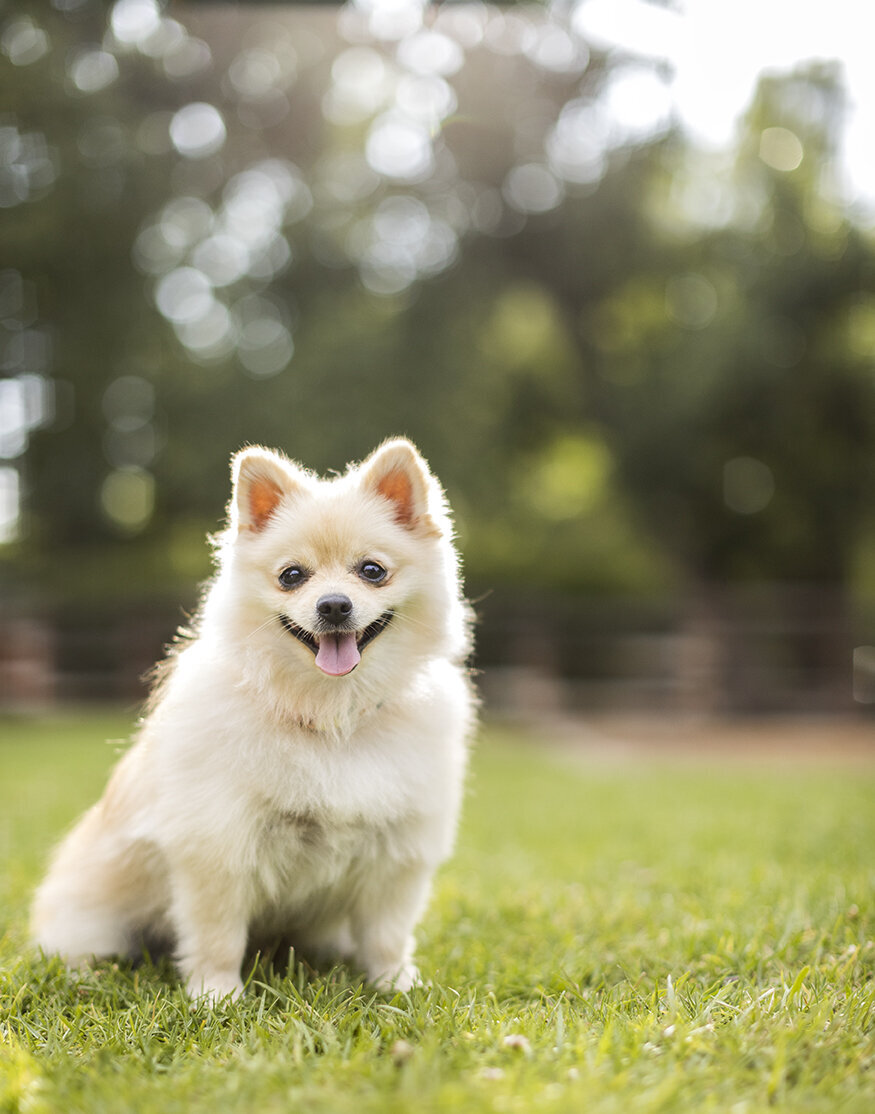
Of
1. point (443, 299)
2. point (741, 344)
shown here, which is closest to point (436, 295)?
point (443, 299)

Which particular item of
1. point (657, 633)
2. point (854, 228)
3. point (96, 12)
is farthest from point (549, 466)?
point (96, 12)

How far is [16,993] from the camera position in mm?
2848

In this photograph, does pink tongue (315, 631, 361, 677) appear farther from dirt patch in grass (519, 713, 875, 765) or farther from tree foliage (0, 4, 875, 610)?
tree foliage (0, 4, 875, 610)

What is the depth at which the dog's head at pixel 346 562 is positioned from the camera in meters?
2.82

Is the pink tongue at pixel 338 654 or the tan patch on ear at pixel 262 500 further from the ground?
the tan patch on ear at pixel 262 500

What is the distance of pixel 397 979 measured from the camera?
9.96ft

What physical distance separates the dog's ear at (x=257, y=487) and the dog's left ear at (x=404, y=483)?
0.84 ft

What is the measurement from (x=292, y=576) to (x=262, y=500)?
1.00 feet

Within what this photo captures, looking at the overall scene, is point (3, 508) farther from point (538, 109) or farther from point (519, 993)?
point (519, 993)

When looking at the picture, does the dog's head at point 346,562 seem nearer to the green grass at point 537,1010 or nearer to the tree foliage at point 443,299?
the green grass at point 537,1010

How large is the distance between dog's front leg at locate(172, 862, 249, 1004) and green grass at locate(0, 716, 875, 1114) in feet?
0.39

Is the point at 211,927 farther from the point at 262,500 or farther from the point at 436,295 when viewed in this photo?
the point at 436,295

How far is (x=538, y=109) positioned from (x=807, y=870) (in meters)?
14.6

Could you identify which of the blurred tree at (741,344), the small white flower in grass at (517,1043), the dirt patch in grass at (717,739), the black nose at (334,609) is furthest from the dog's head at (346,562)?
the blurred tree at (741,344)
